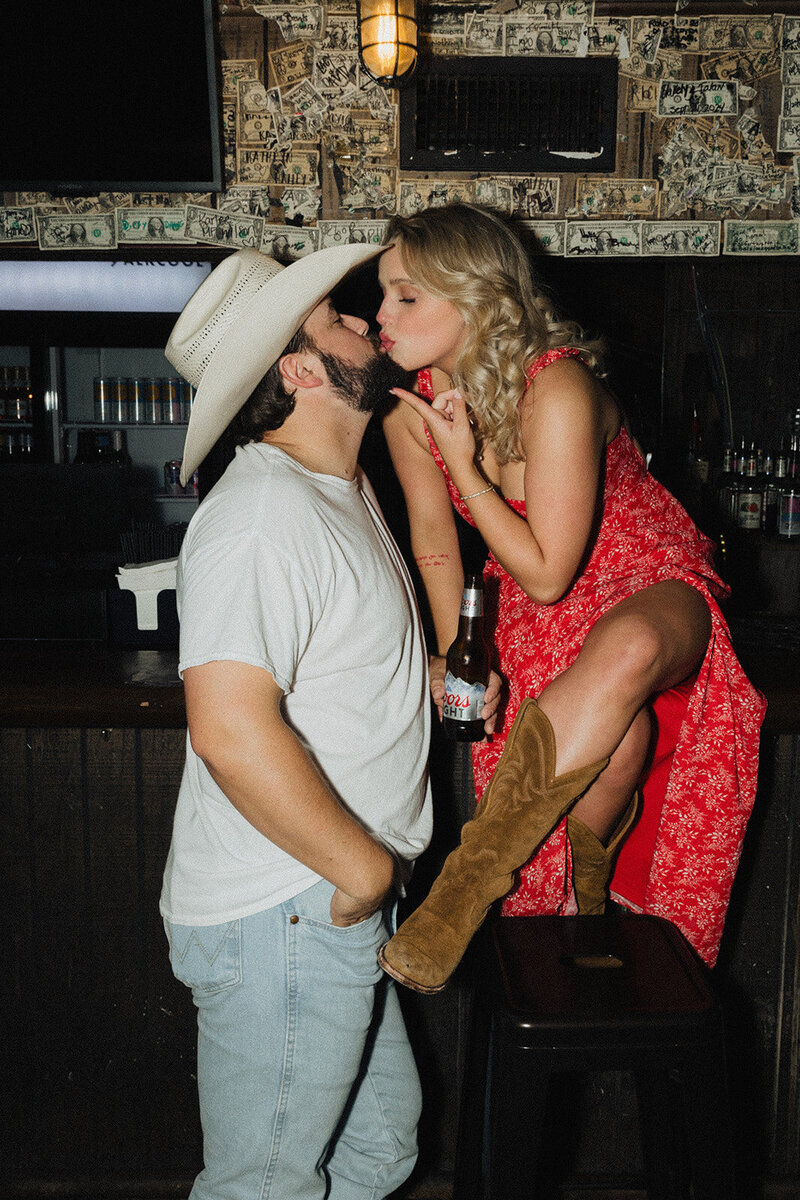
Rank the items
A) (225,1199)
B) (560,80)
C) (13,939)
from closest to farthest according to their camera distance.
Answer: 1. (225,1199)
2. (13,939)
3. (560,80)

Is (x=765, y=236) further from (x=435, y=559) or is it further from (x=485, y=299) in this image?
(x=435, y=559)

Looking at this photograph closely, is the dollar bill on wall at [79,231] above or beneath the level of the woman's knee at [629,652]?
above

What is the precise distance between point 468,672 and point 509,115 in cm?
183

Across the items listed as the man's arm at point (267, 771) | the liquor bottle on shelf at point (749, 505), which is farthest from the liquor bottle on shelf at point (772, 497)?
the man's arm at point (267, 771)

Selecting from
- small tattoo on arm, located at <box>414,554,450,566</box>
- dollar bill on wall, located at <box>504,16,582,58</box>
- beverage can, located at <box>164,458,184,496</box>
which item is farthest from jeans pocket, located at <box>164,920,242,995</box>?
beverage can, located at <box>164,458,184,496</box>

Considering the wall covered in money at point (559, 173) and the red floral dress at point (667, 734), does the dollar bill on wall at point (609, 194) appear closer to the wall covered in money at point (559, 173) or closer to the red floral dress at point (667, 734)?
the wall covered in money at point (559, 173)

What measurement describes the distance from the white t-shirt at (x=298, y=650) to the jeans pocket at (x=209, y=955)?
0.02 metres

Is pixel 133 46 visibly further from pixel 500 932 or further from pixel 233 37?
pixel 500 932

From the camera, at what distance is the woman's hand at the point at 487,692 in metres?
1.77

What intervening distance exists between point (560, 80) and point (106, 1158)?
301cm

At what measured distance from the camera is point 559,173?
279 cm

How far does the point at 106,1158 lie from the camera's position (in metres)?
2.10

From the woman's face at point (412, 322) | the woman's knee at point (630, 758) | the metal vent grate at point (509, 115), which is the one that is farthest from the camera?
the metal vent grate at point (509, 115)

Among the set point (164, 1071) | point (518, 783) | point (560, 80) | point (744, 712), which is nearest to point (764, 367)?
point (560, 80)
